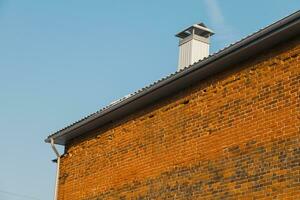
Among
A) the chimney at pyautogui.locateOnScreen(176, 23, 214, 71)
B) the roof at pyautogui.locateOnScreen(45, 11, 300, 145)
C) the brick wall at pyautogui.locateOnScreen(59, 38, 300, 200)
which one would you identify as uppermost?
the chimney at pyautogui.locateOnScreen(176, 23, 214, 71)

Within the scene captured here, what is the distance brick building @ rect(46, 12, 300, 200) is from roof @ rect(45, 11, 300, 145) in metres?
0.02

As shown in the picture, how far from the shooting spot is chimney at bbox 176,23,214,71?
58.1ft

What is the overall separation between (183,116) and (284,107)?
9.46 feet

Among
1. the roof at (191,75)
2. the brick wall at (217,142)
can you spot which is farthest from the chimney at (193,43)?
the brick wall at (217,142)

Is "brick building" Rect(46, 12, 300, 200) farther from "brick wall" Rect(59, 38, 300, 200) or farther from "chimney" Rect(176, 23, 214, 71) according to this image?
"chimney" Rect(176, 23, 214, 71)

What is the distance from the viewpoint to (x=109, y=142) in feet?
53.7

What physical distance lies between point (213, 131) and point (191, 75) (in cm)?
135

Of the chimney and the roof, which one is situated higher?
the chimney

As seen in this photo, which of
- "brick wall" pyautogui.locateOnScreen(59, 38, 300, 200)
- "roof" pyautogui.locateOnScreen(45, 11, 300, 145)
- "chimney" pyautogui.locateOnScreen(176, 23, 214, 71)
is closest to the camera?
"brick wall" pyautogui.locateOnScreen(59, 38, 300, 200)

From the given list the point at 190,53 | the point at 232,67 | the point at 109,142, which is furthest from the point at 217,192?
the point at 190,53

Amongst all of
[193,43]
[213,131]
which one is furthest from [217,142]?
[193,43]

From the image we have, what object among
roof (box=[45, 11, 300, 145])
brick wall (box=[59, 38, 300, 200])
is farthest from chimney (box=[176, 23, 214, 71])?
brick wall (box=[59, 38, 300, 200])

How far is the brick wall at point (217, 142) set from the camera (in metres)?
11.5

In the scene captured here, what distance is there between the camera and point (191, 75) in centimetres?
1364
